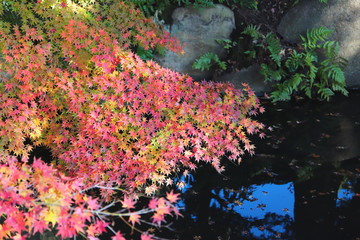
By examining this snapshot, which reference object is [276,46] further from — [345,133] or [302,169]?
[302,169]

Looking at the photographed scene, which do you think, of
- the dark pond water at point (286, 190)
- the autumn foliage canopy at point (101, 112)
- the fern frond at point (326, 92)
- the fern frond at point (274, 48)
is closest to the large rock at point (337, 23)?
the fern frond at point (274, 48)

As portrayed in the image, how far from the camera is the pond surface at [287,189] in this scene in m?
4.18

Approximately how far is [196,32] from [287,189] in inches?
151

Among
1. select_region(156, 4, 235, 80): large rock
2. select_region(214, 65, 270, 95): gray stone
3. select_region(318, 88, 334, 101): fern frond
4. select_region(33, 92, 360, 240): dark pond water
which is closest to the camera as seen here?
select_region(33, 92, 360, 240): dark pond water

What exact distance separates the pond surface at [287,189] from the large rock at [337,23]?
1640mm

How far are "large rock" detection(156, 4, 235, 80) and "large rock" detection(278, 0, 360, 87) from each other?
4.00 feet

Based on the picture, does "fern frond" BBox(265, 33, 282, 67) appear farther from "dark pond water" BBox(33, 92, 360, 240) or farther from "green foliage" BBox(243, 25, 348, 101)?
"dark pond water" BBox(33, 92, 360, 240)

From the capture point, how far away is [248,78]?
25.8 ft

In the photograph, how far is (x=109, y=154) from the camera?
4.23 meters

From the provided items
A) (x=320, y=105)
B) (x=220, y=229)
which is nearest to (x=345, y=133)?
(x=320, y=105)

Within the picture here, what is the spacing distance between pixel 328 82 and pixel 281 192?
3.83 m

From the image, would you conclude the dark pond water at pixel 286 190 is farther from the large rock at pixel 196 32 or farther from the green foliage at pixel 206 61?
the large rock at pixel 196 32

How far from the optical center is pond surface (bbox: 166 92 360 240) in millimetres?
4184

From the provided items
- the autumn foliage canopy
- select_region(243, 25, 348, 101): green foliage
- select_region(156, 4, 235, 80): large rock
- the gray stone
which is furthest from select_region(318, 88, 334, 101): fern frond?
the autumn foliage canopy
